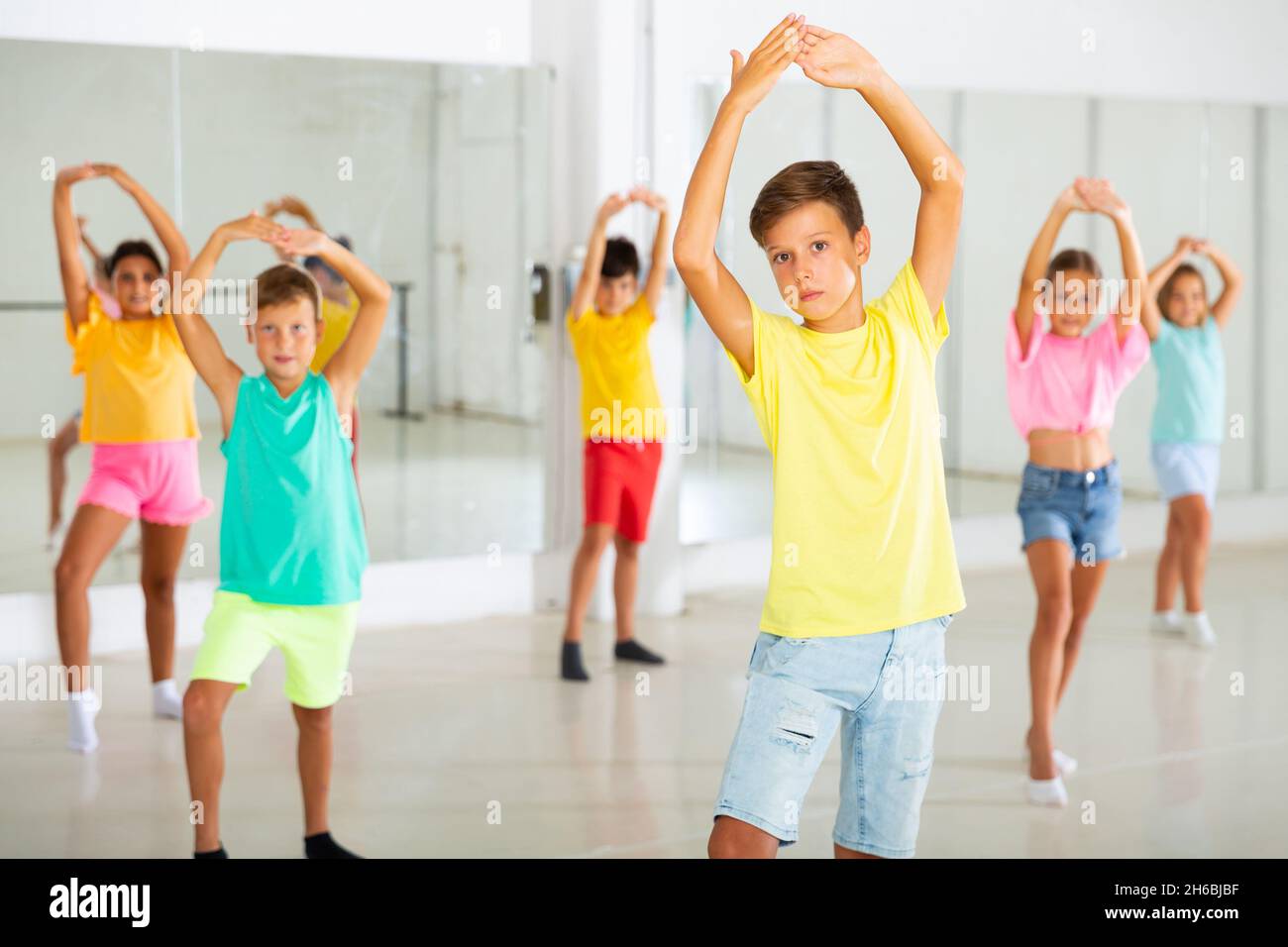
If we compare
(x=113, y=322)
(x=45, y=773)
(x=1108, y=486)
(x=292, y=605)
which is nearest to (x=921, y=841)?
(x=1108, y=486)

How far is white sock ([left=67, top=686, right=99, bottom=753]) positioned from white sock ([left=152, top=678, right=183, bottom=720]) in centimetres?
29

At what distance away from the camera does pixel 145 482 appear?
13.8 feet

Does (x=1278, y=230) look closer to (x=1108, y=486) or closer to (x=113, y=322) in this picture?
(x=1108, y=486)

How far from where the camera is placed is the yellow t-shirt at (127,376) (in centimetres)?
421

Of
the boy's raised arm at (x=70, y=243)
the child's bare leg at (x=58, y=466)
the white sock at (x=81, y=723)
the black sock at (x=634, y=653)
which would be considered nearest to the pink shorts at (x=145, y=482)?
the boy's raised arm at (x=70, y=243)

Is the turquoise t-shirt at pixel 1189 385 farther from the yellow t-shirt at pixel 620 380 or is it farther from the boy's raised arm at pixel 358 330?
the boy's raised arm at pixel 358 330

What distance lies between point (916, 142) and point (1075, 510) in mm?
1736

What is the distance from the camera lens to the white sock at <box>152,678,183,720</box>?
434cm

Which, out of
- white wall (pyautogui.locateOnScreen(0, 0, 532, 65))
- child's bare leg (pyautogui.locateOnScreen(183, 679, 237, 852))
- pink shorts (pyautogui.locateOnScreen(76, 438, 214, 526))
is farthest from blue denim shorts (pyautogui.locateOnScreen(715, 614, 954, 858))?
white wall (pyautogui.locateOnScreen(0, 0, 532, 65))

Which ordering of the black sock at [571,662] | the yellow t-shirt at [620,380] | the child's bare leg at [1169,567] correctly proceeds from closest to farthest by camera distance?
the black sock at [571,662] < the yellow t-shirt at [620,380] < the child's bare leg at [1169,567]

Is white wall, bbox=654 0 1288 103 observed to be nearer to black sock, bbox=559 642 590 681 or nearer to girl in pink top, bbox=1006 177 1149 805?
black sock, bbox=559 642 590 681

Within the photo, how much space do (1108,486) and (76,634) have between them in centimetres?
268

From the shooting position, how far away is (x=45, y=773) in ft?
12.6

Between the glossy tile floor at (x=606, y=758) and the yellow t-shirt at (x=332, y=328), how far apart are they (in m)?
1.01
